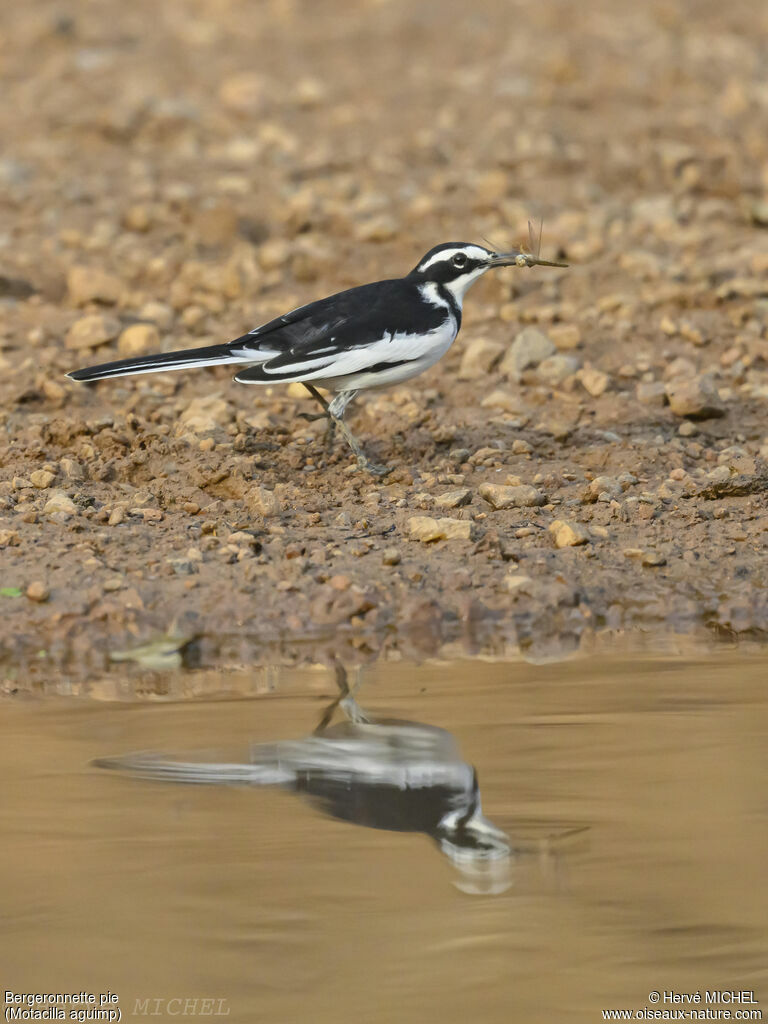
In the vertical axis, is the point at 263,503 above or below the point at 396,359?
below

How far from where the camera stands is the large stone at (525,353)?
757cm

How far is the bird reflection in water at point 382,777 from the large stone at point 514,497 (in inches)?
69.0

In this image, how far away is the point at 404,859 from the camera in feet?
11.4

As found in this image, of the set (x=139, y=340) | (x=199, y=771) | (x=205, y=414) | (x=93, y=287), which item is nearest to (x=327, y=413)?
(x=205, y=414)

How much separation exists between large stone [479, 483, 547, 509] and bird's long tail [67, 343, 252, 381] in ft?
3.47

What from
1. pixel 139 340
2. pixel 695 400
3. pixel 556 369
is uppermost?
pixel 139 340

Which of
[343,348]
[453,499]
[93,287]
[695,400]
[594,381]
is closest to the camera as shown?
[453,499]

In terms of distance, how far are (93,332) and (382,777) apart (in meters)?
4.51

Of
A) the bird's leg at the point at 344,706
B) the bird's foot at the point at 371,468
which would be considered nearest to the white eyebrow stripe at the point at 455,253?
the bird's foot at the point at 371,468

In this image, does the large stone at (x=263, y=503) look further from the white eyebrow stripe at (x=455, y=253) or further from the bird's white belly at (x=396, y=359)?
the white eyebrow stripe at (x=455, y=253)

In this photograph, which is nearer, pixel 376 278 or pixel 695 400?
pixel 695 400

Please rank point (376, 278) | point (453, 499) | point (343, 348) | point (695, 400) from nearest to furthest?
point (453, 499) → point (343, 348) → point (695, 400) → point (376, 278)

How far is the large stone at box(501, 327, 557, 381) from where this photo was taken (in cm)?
757

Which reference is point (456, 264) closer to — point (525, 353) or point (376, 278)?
point (525, 353)
